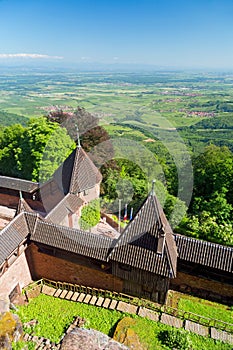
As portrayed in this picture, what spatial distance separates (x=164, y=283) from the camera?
39.3 feet

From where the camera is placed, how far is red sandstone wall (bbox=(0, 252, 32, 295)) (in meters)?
12.3

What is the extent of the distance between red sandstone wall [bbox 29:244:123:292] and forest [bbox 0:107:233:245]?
8.75 meters

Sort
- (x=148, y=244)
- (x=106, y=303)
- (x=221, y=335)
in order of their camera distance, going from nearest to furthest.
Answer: (x=221, y=335)
(x=148, y=244)
(x=106, y=303)

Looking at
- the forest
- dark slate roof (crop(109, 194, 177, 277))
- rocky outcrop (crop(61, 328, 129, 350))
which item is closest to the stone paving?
rocky outcrop (crop(61, 328, 129, 350))

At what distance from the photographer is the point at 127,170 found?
25344mm

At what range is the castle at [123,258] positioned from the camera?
465 inches

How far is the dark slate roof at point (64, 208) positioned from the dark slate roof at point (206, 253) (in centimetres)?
764

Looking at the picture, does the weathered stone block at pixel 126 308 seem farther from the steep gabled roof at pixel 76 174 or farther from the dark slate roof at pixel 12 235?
the steep gabled roof at pixel 76 174

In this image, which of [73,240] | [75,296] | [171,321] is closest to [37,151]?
[73,240]

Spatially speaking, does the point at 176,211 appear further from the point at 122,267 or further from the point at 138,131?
the point at 138,131

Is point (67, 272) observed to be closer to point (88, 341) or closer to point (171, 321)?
point (88, 341)

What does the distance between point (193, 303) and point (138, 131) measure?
22300 mm

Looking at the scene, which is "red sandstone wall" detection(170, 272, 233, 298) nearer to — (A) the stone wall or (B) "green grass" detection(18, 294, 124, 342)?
(A) the stone wall

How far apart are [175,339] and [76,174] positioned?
11.7 m
